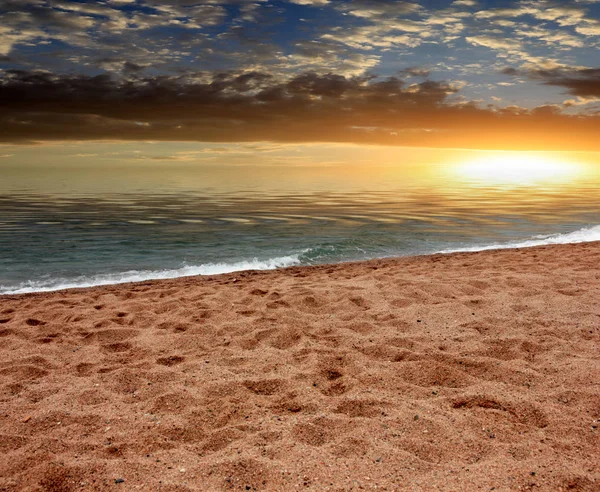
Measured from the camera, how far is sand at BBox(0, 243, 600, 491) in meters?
3.18

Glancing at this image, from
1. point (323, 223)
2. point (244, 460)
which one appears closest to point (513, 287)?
point (244, 460)

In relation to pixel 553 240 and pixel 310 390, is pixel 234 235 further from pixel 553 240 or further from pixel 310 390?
pixel 310 390

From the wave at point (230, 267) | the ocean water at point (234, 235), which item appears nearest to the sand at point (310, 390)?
the wave at point (230, 267)

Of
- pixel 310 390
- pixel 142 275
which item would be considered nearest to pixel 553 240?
pixel 142 275

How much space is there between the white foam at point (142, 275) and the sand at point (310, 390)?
2.52 m

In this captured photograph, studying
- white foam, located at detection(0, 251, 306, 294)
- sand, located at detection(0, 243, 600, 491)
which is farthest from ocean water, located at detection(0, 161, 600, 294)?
sand, located at detection(0, 243, 600, 491)

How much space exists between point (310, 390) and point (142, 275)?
7.88 m

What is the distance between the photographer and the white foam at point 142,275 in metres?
10.2

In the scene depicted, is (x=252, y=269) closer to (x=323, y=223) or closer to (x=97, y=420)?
(x=97, y=420)

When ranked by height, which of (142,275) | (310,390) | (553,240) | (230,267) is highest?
(553,240)

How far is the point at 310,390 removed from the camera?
433 centimetres

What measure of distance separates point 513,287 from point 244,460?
5.62m

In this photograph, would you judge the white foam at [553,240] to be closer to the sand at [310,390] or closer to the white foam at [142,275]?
the white foam at [142,275]

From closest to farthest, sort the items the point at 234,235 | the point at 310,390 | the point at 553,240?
the point at 310,390
the point at 553,240
the point at 234,235
